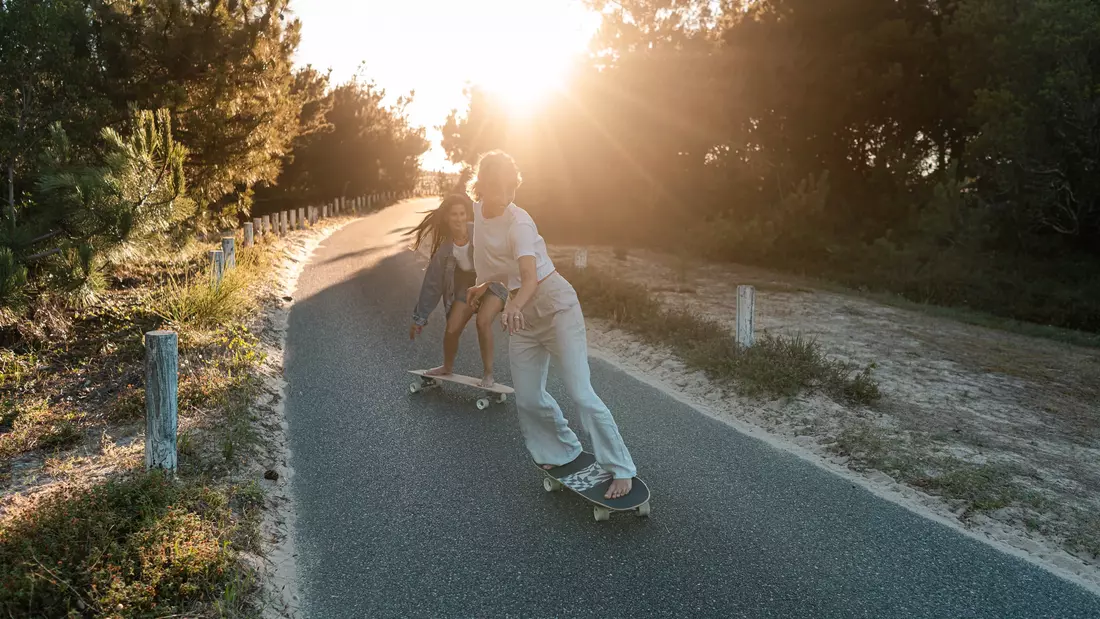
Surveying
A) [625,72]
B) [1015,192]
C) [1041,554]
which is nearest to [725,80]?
[625,72]

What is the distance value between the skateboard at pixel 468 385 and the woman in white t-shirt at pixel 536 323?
1721 mm

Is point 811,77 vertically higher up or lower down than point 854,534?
higher up

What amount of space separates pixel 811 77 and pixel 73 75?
19713 millimetres

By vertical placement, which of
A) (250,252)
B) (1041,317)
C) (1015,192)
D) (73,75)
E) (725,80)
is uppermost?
(725,80)

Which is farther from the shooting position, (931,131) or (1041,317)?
(931,131)

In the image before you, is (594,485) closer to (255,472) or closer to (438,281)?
(255,472)

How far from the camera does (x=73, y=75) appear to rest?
11.2m

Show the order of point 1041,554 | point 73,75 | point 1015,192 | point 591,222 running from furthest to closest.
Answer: point 591,222 → point 1015,192 → point 73,75 → point 1041,554

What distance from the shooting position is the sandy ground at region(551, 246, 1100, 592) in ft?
15.3

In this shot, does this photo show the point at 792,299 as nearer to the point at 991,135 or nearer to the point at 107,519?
the point at 991,135

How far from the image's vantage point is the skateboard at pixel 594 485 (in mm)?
4383

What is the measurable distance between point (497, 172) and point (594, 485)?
82.7 inches

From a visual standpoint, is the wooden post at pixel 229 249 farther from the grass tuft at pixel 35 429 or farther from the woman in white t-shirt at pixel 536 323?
the woman in white t-shirt at pixel 536 323

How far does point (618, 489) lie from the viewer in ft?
Answer: 14.6
